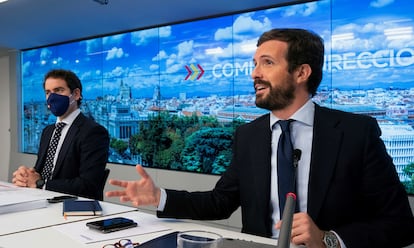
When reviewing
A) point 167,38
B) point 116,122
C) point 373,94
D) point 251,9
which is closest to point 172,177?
point 116,122

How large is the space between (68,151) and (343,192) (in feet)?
6.49

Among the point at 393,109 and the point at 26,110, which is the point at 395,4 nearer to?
the point at 393,109

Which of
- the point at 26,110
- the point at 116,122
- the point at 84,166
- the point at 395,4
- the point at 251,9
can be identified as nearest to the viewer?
the point at 84,166

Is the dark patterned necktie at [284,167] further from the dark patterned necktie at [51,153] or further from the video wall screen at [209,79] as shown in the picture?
the video wall screen at [209,79]

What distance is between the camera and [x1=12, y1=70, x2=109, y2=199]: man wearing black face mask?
8.42 ft

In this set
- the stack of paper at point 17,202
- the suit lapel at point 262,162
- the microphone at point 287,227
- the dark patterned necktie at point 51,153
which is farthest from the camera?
the dark patterned necktie at point 51,153

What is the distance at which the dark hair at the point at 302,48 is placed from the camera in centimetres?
176

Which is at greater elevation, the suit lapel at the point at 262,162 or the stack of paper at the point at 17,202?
the suit lapel at the point at 262,162

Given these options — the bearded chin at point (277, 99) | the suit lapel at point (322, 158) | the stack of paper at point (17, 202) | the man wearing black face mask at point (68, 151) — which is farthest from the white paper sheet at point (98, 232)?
the man wearing black face mask at point (68, 151)

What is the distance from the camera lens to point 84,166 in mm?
2697

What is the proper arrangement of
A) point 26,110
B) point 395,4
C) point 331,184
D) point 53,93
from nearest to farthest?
point 331,184 → point 53,93 → point 395,4 → point 26,110

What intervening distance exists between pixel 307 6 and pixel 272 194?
3.04 m

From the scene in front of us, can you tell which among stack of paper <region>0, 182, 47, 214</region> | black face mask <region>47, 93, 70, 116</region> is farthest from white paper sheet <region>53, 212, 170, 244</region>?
black face mask <region>47, 93, 70, 116</region>

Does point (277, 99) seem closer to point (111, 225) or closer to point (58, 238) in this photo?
point (111, 225)
